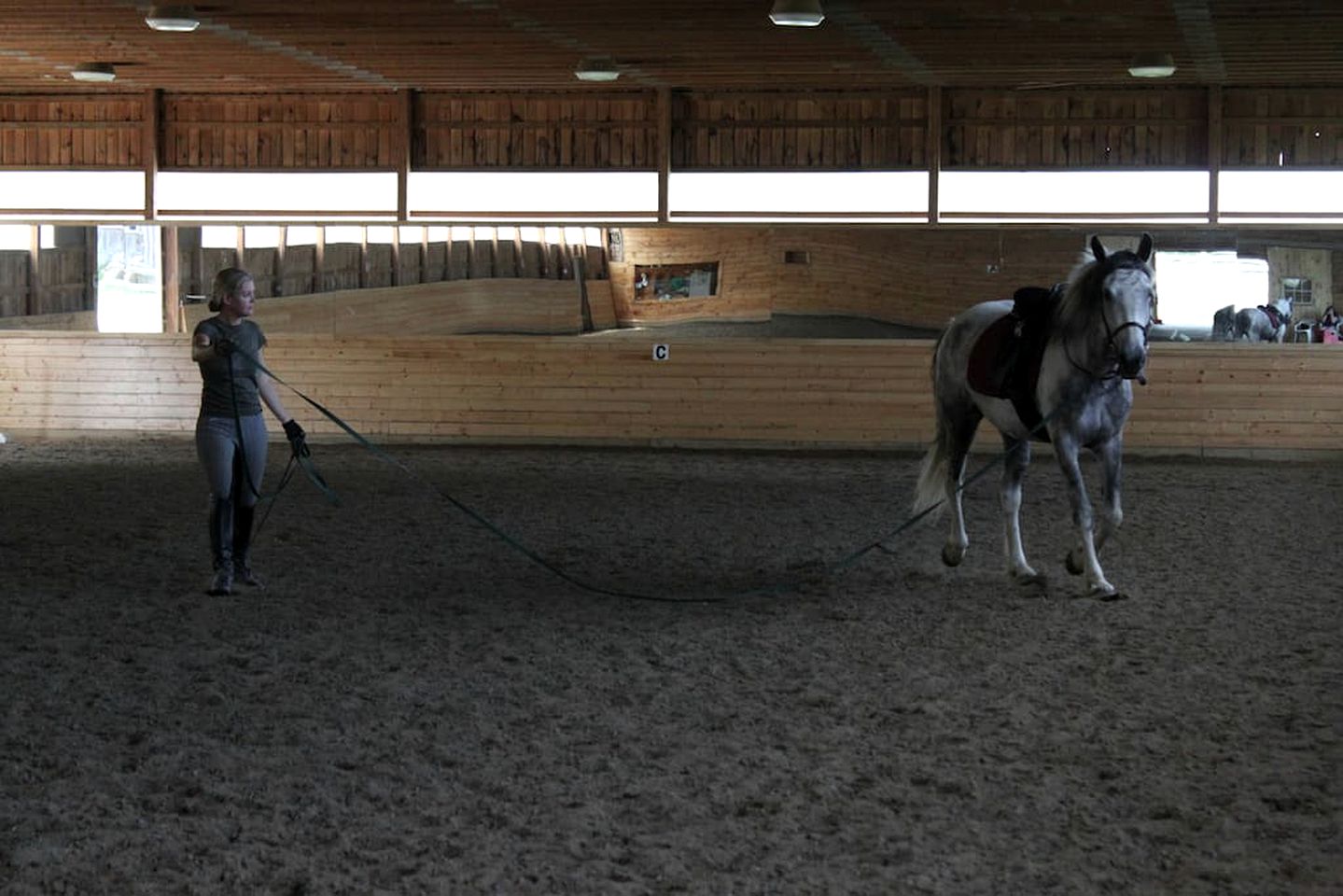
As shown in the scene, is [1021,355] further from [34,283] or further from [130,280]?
[34,283]

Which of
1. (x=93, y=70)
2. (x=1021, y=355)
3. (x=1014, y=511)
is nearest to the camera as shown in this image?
(x=1021, y=355)

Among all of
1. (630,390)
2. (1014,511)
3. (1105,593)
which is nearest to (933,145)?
(630,390)

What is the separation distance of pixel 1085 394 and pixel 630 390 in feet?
28.2

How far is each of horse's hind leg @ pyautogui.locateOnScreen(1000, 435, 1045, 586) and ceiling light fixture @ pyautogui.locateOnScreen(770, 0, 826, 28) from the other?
324 cm

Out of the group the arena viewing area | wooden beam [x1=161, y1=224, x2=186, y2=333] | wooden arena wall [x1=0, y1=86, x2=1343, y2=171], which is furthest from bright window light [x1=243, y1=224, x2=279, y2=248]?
wooden beam [x1=161, y1=224, x2=186, y2=333]

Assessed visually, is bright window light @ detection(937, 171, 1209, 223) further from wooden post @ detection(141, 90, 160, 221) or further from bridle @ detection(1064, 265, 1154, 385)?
wooden post @ detection(141, 90, 160, 221)

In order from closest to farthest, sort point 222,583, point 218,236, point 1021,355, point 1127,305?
point 1127,305
point 222,583
point 1021,355
point 218,236

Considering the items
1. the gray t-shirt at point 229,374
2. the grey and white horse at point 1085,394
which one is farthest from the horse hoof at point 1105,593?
the gray t-shirt at point 229,374

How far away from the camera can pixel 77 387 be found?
1722cm

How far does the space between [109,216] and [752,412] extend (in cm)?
706

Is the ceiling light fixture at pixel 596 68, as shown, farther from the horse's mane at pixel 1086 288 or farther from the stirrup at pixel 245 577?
the stirrup at pixel 245 577

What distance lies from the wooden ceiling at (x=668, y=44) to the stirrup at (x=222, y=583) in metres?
5.22

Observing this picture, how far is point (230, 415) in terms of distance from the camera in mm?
8102

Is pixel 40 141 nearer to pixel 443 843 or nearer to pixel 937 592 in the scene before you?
pixel 937 592
